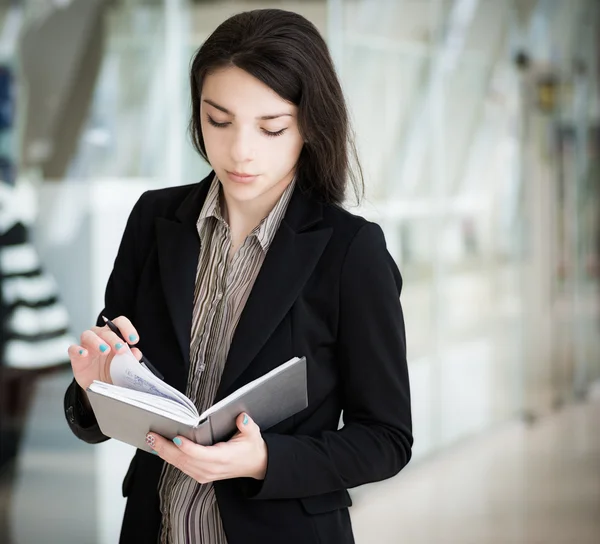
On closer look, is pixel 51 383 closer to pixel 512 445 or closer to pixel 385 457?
pixel 385 457

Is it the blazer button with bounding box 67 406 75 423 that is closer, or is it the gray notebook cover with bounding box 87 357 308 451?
the gray notebook cover with bounding box 87 357 308 451

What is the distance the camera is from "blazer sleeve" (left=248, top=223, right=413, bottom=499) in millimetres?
1448

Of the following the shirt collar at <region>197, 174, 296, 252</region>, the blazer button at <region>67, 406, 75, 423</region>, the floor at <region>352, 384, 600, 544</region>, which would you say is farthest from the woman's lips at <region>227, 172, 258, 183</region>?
the floor at <region>352, 384, 600, 544</region>

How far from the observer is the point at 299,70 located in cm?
144

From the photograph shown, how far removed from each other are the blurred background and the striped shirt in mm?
462

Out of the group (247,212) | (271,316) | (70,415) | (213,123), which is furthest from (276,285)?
(70,415)

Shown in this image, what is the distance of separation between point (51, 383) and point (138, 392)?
2828mm

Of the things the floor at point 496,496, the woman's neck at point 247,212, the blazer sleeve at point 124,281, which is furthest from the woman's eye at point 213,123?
the floor at point 496,496

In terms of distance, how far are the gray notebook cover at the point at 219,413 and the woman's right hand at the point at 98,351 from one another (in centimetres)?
7

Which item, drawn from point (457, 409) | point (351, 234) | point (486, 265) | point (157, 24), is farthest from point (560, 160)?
point (351, 234)

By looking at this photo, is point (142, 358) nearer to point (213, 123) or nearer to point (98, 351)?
point (98, 351)

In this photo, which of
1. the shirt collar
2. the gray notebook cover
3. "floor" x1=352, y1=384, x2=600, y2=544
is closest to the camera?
the gray notebook cover

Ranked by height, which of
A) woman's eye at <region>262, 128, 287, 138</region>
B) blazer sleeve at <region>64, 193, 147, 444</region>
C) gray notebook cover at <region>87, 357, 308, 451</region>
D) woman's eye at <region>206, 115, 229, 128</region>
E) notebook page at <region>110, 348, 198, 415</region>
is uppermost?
woman's eye at <region>206, 115, 229, 128</region>

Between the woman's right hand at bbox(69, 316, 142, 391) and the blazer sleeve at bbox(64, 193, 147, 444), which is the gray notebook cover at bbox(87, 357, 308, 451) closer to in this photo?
the woman's right hand at bbox(69, 316, 142, 391)
